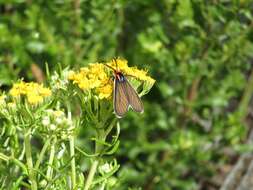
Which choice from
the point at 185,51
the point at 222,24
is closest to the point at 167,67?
the point at 185,51

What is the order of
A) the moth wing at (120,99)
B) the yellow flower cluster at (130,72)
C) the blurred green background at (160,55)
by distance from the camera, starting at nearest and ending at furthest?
the moth wing at (120,99), the yellow flower cluster at (130,72), the blurred green background at (160,55)

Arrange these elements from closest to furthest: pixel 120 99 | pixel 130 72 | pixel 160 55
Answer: pixel 120 99 < pixel 130 72 < pixel 160 55

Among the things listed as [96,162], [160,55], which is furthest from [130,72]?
[160,55]

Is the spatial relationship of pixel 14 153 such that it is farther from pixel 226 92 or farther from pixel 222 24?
pixel 226 92

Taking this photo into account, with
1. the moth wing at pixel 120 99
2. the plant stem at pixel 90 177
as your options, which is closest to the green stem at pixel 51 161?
the plant stem at pixel 90 177

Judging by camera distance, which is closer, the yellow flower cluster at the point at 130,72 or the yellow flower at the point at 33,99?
the yellow flower at the point at 33,99

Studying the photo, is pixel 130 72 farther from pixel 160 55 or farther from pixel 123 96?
pixel 160 55

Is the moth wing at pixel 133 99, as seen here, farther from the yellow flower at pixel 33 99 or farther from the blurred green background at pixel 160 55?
the blurred green background at pixel 160 55

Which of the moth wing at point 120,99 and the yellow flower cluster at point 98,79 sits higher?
the yellow flower cluster at point 98,79
